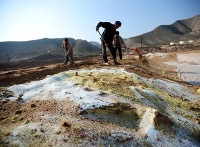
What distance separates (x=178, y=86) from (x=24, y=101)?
5.04m

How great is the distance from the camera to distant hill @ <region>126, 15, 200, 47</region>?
5522 centimetres

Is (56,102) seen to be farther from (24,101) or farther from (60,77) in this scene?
(60,77)

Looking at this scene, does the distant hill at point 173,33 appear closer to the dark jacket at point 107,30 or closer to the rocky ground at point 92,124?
the dark jacket at point 107,30

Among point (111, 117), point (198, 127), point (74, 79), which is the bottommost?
point (198, 127)

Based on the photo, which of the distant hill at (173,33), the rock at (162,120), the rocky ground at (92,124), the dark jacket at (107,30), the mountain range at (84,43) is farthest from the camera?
the distant hill at (173,33)

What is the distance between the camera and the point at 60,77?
6.62m

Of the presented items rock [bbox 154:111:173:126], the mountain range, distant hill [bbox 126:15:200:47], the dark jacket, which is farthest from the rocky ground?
distant hill [bbox 126:15:200:47]

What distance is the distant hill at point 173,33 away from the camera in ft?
181

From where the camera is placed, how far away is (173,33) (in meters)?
61.6

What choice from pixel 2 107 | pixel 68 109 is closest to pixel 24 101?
pixel 2 107

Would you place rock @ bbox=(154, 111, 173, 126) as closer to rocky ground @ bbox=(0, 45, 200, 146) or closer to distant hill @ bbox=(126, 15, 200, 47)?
rocky ground @ bbox=(0, 45, 200, 146)

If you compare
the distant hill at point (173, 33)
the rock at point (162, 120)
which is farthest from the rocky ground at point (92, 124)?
the distant hill at point (173, 33)

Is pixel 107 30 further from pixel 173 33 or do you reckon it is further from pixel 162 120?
pixel 173 33

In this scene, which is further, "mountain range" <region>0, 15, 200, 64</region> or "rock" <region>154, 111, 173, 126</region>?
"mountain range" <region>0, 15, 200, 64</region>
